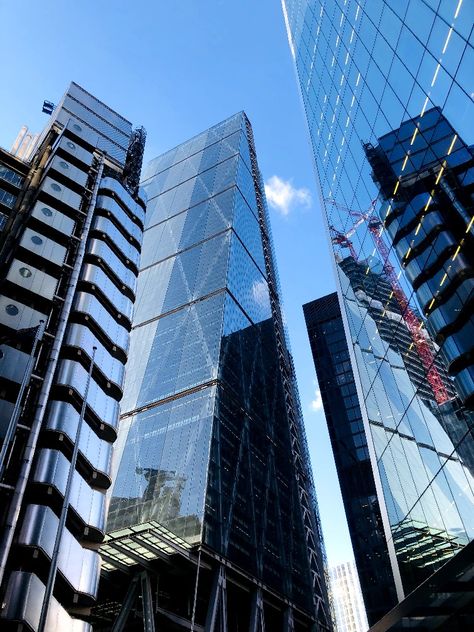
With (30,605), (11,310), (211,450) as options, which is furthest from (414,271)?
(211,450)

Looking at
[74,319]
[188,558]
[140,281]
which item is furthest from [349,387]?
[74,319]

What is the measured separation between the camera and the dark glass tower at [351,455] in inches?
2665

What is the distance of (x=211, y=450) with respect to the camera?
45875mm

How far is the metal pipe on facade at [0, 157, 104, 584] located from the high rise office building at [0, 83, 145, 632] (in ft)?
0.18

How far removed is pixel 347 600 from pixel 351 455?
342 ft

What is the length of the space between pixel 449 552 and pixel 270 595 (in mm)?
36426

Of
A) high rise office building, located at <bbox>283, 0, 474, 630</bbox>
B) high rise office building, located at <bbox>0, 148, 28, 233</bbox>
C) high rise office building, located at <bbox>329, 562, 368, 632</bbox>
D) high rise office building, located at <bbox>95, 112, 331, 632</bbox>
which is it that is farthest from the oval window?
high rise office building, located at <bbox>329, 562, 368, 632</bbox>

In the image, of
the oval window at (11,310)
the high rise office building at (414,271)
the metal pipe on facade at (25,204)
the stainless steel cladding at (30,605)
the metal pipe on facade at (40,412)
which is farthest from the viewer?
the metal pipe on facade at (25,204)

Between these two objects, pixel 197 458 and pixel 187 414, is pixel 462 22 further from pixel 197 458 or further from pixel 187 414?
pixel 187 414

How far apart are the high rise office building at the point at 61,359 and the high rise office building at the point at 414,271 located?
10335mm

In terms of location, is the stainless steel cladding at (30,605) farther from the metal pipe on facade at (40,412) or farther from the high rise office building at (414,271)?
the high rise office building at (414,271)

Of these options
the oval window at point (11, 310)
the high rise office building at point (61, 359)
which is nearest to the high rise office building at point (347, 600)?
the high rise office building at point (61, 359)

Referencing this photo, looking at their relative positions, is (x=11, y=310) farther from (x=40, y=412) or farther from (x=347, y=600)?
(x=347, y=600)

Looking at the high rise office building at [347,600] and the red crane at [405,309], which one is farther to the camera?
the high rise office building at [347,600]
